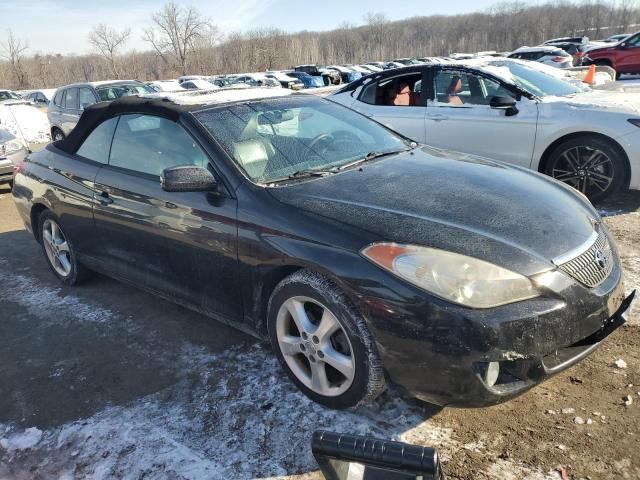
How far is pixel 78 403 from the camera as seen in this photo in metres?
2.82

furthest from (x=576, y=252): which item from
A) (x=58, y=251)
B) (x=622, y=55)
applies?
(x=622, y=55)

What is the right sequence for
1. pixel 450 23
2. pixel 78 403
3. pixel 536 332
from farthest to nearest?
pixel 450 23, pixel 78 403, pixel 536 332

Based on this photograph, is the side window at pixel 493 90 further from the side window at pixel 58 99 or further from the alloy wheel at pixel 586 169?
the side window at pixel 58 99

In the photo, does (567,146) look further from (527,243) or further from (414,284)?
(414,284)

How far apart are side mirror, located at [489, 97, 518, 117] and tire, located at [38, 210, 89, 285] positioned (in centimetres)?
445

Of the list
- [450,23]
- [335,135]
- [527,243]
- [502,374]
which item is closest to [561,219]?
[527,243]

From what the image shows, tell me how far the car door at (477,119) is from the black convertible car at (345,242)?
8.16 ft

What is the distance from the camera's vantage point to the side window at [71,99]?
11.4 meters

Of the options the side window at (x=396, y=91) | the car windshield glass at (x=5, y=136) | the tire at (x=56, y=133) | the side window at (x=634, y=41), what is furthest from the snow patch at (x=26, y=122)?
the side window at (x=634, y=41)

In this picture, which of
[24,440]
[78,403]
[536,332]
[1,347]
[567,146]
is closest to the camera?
[536,332]

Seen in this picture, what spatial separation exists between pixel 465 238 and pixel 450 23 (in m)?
125

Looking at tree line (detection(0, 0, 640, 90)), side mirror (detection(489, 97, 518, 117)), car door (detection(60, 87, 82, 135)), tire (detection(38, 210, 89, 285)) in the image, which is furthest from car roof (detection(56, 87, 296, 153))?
tree line (detection(0, 0, 640, 90))

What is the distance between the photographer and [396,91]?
6.78m

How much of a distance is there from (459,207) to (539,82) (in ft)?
14.6
